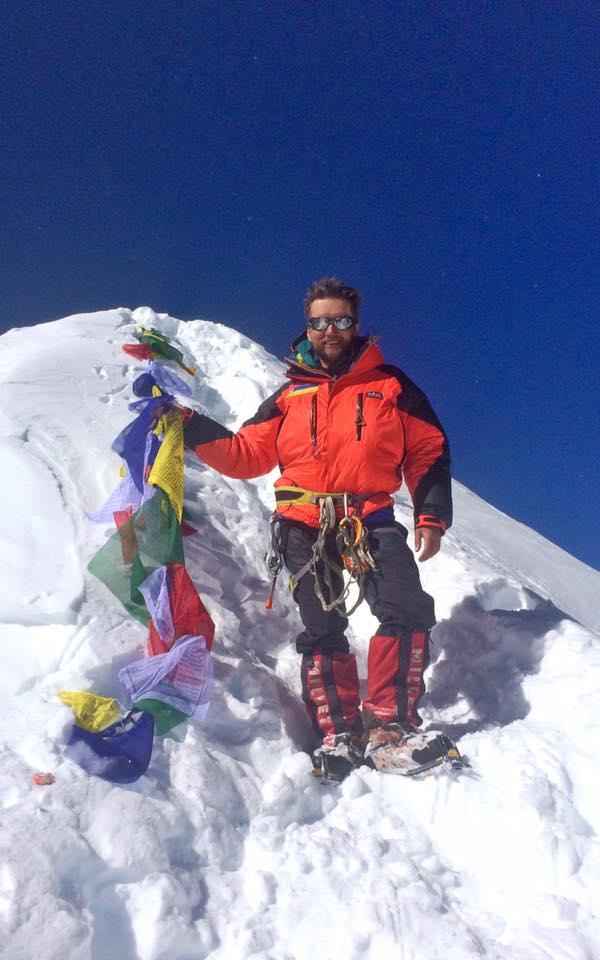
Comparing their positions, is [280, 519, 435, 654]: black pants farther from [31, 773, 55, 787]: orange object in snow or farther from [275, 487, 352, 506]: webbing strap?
[31, 773, 55, 787]: orange object in snow

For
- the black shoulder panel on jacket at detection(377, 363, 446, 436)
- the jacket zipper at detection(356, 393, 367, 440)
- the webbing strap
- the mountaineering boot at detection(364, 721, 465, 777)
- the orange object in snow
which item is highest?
the black shoulder panel on jacket at detection(377, 363, 446, 436)

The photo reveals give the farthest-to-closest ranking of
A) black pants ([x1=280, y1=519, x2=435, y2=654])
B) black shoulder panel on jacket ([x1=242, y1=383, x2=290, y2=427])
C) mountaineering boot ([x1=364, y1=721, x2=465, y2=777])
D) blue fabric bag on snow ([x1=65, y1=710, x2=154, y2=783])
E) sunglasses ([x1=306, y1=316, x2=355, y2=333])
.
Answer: black shoulder panel on jacket ([x1=242, y1=383, x2=290, y2=427]) < sunglasses ([x1=306, y1=316, x2=355, y2=333]) < black pants ([x1=280, y1=519, x2=435, y2=654]) < mountaineering boot ([x1=364, y1=721, x2=465, y2=777]) < blue fabric bag on snow ([x1=65, y1=710, x2=154, y2=783])

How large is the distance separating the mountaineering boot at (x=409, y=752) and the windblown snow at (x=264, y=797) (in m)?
0.07

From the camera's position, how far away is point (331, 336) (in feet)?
11.7

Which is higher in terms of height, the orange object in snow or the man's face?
the man's face

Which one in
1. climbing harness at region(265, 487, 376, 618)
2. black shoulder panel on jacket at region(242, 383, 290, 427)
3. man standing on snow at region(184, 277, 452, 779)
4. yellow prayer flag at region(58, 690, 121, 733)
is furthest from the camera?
black shoulder panel on jacket at region(242, 383, 290, 427)

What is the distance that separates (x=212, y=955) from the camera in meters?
1.63

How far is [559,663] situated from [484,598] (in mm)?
669

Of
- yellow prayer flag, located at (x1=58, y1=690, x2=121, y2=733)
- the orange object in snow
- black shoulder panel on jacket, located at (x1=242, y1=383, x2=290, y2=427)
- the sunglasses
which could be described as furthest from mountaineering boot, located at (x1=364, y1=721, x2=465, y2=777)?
the sunglasses

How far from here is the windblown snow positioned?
167cm

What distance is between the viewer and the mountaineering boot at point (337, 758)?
243 centimetres

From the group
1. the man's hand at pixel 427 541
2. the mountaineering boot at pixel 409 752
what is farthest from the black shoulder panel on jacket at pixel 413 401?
the mountaineering boot at pixel 409 752

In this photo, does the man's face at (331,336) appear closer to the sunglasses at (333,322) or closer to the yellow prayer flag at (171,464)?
the sunglasses at (333,322)

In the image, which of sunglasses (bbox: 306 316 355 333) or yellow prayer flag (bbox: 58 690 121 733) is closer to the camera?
yellow prayer flag (bbox: 58 690 121 733)
